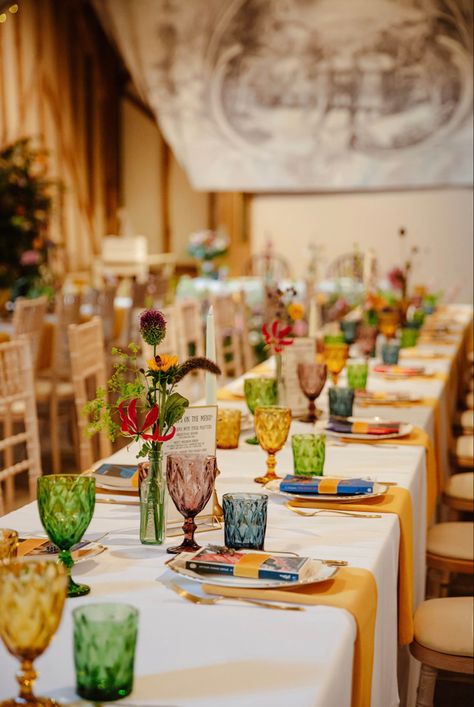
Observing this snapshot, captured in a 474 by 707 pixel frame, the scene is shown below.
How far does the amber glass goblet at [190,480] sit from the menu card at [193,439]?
0.56ft

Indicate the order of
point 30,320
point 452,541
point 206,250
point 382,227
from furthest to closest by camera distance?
point 382,227 → point 206,250 → point 30,320 → point 452,541

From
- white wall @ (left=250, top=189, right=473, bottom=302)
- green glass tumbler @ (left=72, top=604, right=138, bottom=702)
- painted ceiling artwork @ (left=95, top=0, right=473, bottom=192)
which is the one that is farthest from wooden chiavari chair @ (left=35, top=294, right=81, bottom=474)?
painted ceiling artwork @ (left=95, top=0, right=473, bottom=192)

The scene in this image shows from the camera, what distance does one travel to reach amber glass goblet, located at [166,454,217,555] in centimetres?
162

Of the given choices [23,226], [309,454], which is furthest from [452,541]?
[23,226]

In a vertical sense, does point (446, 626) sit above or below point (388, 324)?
below

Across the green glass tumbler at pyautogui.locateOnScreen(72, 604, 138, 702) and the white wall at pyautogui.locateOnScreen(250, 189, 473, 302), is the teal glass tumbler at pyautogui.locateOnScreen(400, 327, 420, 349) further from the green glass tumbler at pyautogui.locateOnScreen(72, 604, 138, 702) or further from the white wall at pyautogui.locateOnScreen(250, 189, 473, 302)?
the white wall at pyautogui.locateOnScreen(250, 189, 473, 302)

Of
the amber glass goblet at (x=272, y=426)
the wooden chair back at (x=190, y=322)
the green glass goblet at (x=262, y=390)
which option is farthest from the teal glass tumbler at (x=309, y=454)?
the wooden chair back at (x=190, y=322)

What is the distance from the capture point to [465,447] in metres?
4.12

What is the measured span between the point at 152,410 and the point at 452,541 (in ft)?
4.82

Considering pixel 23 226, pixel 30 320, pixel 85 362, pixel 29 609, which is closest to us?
pixel 29 609

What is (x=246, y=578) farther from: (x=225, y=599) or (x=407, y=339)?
(x=407, y=339)

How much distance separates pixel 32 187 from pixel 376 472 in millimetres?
5873

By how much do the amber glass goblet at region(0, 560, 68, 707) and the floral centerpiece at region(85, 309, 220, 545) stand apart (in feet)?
1.95

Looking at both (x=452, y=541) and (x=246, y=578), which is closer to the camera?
(x=246, y=578)
